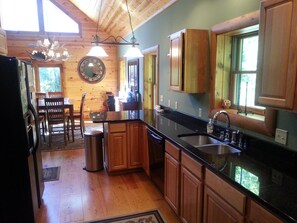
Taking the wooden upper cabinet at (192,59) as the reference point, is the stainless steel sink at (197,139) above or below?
below

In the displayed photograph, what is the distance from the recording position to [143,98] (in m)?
5.63

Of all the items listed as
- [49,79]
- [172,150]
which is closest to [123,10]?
[172,150]

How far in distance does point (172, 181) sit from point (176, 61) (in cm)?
141

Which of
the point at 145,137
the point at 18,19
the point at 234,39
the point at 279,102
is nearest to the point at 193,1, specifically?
the point at 234,39

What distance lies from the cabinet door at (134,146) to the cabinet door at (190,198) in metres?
1.48

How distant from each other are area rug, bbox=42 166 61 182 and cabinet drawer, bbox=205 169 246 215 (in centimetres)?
268

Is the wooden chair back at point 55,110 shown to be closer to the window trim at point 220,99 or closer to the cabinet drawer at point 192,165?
the window trim at point 220,99

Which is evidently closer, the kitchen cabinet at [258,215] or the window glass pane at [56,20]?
the kitchen cabinet at [258,215]

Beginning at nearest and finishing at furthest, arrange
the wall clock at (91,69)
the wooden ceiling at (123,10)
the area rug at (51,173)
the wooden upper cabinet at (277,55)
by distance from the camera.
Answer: the wooden upper cabinet at (277,55)
the area rug at (51,173)
the wooden ceiling at (123,10)
the wall clock at (91,69)

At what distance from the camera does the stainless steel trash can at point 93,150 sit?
3.85 meters

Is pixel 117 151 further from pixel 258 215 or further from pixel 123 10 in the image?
pixel 123 10

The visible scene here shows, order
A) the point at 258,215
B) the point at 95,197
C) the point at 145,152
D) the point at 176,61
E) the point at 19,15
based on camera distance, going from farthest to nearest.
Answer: the point at 19,15, the point at 145,152, the point at 95,197, the point at 176,61, the point at 258,215

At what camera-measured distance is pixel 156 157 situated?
300cm

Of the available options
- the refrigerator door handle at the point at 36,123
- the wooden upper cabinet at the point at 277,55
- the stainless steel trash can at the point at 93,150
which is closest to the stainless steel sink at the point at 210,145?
the wooden upper cabinet at the point at 277,55
